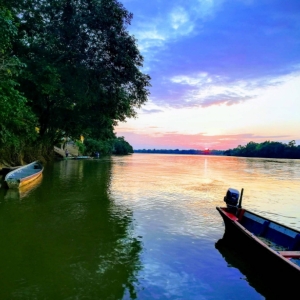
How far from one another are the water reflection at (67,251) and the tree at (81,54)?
1263cm

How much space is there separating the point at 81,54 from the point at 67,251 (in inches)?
732

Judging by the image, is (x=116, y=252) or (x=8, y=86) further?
(x=8, y=86)

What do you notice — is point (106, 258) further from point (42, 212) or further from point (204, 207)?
point (204, 207)

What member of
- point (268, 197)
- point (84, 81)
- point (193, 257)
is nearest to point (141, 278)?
point (193, 257)

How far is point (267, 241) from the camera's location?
24.0 ft

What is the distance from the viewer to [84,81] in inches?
848

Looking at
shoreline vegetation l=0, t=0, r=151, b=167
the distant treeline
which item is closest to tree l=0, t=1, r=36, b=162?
shoreline vegetation l=0, t=0, r=151, b=167

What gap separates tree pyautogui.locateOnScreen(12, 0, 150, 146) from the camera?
69.0 ft

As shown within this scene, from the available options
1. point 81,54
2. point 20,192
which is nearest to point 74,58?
point 81,54

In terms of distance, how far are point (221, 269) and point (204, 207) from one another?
258 inches

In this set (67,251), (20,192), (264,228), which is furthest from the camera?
(20,192)

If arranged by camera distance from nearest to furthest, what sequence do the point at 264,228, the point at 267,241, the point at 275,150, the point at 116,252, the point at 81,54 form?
the point at 116,252
the point at 267,241
the point at 264,228
the point at 81,54
the point at 275,150

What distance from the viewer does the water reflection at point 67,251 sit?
16.1 ft

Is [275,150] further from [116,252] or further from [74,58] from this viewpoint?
[116,252]
